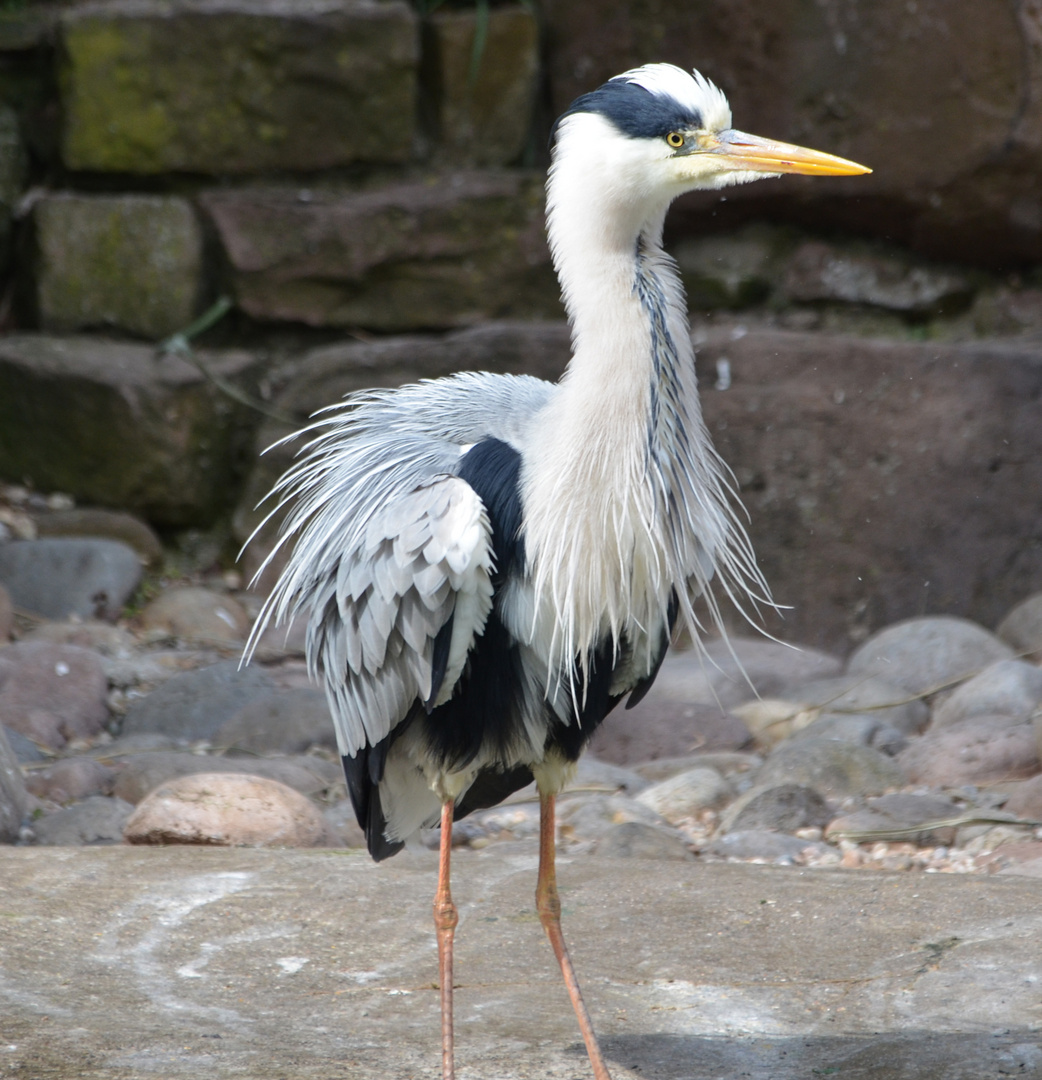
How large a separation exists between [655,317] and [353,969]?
1546mm

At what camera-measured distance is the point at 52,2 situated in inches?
263

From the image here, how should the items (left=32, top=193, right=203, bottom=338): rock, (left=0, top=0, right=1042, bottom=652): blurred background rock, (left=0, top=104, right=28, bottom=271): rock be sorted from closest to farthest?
1. (left=0, top=0, right=1042, bottom=652): blurred background rock
2. (left=32, top=193, right=203, bottom=338): rock
3. (left=0, top=104, right=28, bottom=271): rock

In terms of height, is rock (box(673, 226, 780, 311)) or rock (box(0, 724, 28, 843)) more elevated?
rock (box(673, 226, 780, 311))

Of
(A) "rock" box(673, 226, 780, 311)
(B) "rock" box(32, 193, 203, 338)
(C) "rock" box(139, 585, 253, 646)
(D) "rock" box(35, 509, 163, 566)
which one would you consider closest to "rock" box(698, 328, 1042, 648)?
(A) "rock" box(673, 226, 780, 311)

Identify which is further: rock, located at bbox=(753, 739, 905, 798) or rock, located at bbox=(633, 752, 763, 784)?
rock, located at bbox=(633, 752, 763, 784)

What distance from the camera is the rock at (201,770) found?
443cm

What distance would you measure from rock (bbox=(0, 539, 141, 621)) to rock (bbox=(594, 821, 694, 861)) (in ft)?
9.01

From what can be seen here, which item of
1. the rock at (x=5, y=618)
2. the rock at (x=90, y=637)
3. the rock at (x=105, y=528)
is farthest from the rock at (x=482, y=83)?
the rock at (x=5, y=618)

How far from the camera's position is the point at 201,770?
14.7 ft

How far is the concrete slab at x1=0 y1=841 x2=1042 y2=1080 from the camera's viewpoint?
2623mm

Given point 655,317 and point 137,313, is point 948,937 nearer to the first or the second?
point 655,317

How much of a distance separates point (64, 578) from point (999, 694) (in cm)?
366

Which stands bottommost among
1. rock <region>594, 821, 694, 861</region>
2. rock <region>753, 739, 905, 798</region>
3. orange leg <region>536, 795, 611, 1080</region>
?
rock <region>594, 821, 694, 861</region>

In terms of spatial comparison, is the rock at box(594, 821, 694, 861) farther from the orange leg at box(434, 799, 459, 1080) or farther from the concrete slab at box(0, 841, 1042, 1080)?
the orange leg at box(434, 799, 459, 1080)
